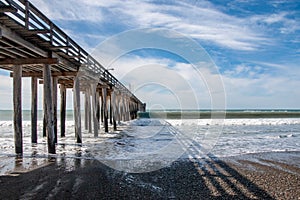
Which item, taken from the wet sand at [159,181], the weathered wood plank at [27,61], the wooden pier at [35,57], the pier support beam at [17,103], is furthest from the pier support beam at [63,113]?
the wet sand at [159,181]

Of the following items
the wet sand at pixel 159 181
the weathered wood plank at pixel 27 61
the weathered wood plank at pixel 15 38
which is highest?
the weathered wood plank at pixel 15 38

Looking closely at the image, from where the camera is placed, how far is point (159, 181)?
17.6ft

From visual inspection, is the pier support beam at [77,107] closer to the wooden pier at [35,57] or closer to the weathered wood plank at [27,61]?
the wooden pier at [35,57]

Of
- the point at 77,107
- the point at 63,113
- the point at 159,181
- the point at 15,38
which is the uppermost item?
the point at 15,38

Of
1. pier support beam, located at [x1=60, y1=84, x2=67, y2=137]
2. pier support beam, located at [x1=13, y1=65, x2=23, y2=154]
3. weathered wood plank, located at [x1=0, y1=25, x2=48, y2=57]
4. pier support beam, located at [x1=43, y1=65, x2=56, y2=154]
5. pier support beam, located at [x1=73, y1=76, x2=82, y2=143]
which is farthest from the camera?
pier support beam, located at [x1=60, y1=84, x2=67, y2=137]

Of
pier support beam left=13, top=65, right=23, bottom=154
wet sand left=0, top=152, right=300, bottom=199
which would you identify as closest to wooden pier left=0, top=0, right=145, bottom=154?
pier support beam left=13, top=65, right=23, bottom=154

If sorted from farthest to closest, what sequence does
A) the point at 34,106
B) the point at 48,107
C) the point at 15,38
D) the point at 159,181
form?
1. the point at 34,106
2. the point at 48,107
3. the point at 15,38
4. the point at 159,181

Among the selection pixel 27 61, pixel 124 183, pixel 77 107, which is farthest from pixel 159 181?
pixel 77 107

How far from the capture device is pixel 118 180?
17.8ft

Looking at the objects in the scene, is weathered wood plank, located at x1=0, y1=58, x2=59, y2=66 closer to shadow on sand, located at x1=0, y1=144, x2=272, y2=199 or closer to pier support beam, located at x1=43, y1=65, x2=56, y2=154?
pier support beam, located at x1=43, y1=65, x2=56, y2=154

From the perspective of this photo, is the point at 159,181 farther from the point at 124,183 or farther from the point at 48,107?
the point at 48,107

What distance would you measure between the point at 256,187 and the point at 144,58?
14251mm

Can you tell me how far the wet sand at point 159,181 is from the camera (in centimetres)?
450

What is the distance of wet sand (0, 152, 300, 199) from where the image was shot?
4500 millimetres
